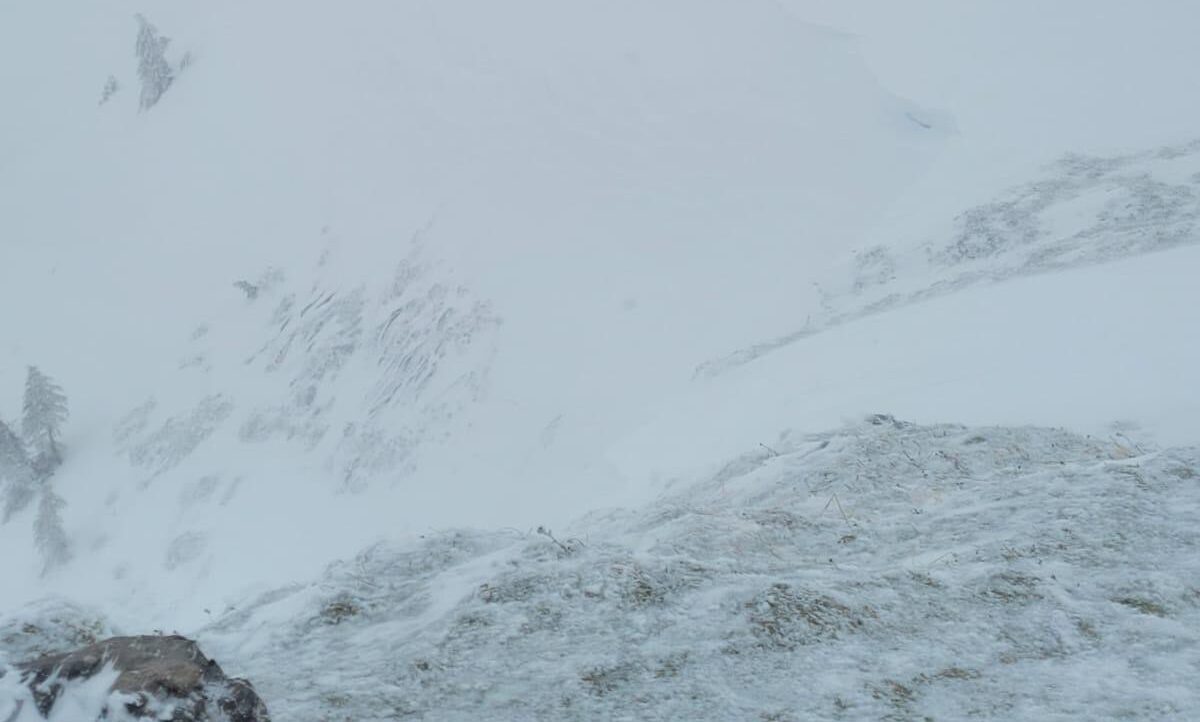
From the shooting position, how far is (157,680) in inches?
179

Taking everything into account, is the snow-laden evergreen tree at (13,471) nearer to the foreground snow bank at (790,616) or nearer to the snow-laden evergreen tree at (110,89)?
the snow-laden evergreen tree at (110,89)

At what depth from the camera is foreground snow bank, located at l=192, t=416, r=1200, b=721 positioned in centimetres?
589

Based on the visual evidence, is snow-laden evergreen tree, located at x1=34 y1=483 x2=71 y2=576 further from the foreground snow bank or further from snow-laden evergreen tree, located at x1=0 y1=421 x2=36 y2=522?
the foreground snow bank

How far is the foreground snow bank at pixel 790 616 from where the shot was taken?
5895 mm

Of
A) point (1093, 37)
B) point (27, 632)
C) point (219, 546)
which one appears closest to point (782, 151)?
point (1093, 37)

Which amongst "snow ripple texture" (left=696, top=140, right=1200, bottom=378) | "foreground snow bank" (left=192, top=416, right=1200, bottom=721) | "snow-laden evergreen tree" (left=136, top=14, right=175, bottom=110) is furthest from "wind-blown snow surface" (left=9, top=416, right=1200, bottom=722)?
"snow-laden evergreen tree" (left=136, top=14, right=175, bottom=110)

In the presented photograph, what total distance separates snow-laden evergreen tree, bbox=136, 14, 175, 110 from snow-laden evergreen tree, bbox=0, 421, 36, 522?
24109mm

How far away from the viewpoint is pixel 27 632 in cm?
628

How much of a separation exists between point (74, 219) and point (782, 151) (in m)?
38.8

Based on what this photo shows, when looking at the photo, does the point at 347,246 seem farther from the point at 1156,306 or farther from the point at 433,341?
the point at 1156,306

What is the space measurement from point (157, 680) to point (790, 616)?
4507 millimetres

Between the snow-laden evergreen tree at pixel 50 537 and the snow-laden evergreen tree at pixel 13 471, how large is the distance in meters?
4.09

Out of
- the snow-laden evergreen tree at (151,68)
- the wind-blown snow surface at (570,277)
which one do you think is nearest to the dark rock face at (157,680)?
the wind-blown snow surface at (570,277)

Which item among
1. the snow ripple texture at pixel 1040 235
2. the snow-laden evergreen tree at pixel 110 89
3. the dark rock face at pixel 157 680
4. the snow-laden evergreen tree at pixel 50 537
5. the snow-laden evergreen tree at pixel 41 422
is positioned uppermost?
Result: the snow-laden evergreen tree at pixel 110 89
